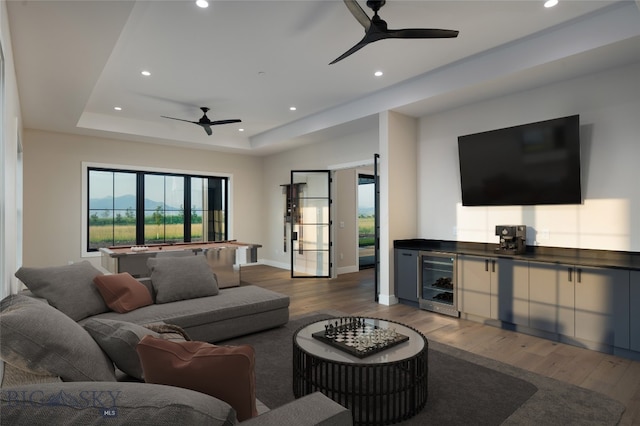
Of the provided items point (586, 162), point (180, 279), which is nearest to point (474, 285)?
point (586, 162)

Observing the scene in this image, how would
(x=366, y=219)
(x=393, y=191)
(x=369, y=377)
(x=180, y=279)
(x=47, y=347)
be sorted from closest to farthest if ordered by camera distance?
1. (x=47, y=347)
2. (x=369, y=377)
3. (x=180, y=279)
4. (x=393, y=191)
5. (x=366, y=219)

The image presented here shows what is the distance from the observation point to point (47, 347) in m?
1.37

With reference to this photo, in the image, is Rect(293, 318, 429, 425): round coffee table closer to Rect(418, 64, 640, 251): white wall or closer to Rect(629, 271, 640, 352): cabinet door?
Rect(629, 271, 640, 352): cabinet door

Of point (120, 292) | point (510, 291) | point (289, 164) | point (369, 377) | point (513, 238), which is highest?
point (289, 164)

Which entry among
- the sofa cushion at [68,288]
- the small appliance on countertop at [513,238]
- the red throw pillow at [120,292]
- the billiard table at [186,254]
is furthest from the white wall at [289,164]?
the sofa cushion at [68,288]

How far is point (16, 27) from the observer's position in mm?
2854

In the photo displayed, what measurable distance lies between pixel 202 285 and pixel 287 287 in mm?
2710

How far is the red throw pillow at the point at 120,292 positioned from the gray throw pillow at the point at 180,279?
Result: 0.76 feet

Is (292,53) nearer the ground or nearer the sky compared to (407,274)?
nearer the sky

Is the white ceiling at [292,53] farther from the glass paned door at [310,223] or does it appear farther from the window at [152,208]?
the glass paned door at [310,223]

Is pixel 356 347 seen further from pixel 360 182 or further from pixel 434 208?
pixel 360 182

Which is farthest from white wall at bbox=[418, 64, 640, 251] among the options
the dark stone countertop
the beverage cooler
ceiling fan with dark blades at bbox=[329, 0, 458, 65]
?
ceiling fan with dark blades at bbox=[329, 0, 458, 65]

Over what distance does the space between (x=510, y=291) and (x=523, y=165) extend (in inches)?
60.4

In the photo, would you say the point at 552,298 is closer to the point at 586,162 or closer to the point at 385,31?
the point at 586,162
